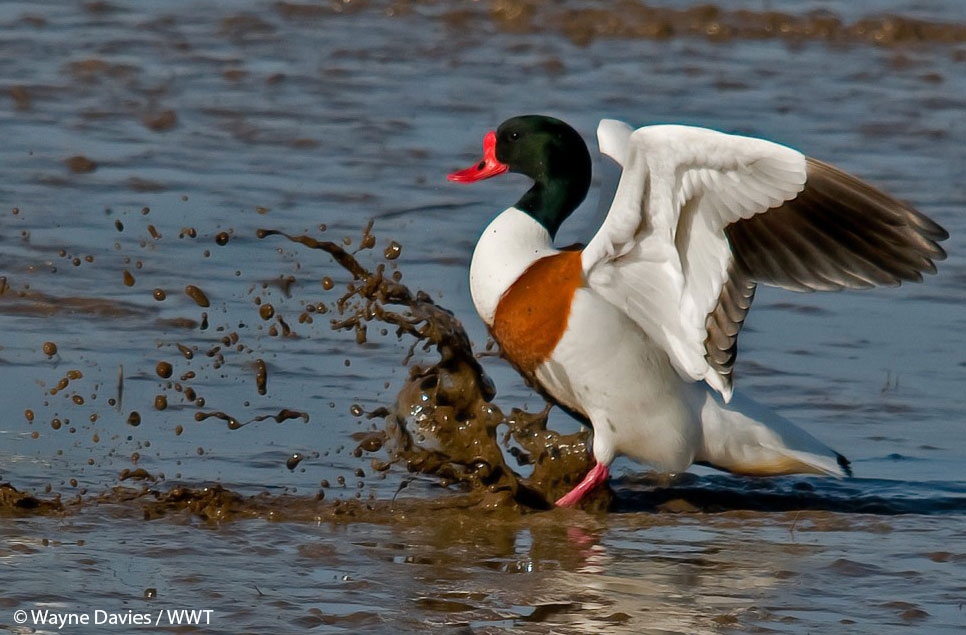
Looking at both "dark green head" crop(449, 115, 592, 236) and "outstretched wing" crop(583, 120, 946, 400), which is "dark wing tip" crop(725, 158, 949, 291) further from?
"dark green head" crop(449, 115, 592, 236)

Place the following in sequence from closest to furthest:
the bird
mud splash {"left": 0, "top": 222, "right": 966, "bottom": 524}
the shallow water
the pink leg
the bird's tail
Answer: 1. the shallow water
2. the bird
3. mud splash {"left": 0, "top": 222, "right": 966, "bottom": 524}
4. the pink leg
5. the bird's tail

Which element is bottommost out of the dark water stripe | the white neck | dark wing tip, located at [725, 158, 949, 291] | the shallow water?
the dark water stripe

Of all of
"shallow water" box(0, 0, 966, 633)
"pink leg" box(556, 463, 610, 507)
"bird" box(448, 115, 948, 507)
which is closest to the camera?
"shallow water" box(0, 0, 966, 633)

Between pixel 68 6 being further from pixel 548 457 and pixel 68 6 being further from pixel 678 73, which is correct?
pixel 548 457

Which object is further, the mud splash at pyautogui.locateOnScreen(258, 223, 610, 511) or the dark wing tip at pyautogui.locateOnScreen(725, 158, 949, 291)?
the mud splash at pyautogui.locateOnScreen(258, 223, 610, 511)

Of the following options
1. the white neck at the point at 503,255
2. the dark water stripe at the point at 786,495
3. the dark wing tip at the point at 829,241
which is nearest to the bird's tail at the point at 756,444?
the dark water stripe at the point at 786,495

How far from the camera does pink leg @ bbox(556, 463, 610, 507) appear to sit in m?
6.09

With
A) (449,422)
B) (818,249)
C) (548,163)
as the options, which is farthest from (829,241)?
(449,422)

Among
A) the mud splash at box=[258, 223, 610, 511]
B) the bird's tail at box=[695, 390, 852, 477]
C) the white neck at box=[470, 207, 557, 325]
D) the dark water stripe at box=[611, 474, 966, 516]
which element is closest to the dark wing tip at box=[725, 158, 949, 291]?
the bird's tail at box=[695, 390, 852, 477]

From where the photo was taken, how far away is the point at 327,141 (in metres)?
10.7

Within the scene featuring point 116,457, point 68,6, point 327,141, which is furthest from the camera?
point 68,6

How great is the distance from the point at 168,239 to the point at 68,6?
6.02 metres

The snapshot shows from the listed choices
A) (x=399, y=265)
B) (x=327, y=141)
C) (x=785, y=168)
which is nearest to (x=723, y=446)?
(x=785, y=168)

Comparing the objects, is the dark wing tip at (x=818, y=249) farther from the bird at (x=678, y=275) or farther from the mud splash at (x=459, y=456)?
the mud splash at (x=459, y=456)
